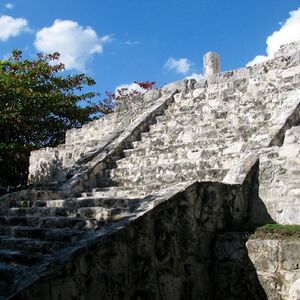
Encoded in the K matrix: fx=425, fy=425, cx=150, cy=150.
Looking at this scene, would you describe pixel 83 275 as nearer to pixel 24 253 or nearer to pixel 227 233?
pixel 24 253

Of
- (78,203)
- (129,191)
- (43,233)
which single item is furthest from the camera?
(129,191)

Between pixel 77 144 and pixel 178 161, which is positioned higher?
pixel 77 144

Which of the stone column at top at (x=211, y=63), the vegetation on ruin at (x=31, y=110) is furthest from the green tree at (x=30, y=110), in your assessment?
the stone column at top at (x=211, y=63)

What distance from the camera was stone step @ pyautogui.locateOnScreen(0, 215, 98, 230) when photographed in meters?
4.44

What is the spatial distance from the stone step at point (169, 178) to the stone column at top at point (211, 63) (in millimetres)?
6356

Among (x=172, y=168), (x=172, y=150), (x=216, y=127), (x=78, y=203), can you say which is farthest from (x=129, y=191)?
(x=216, y=127)

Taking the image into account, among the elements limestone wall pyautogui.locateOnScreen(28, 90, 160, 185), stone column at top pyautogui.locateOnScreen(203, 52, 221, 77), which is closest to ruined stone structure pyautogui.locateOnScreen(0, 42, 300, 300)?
limestone wall pyautogui.locateOnScreen(28, 90, 160, 185)

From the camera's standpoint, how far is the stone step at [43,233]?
13.8ft

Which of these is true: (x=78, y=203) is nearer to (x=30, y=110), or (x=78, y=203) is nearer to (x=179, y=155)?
(x=179, y=155)

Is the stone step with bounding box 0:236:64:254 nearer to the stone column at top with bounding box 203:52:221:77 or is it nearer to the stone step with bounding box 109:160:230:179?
the stone step with bounding box 109:160:230:179

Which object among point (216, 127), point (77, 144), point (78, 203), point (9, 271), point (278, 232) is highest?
point (77, 144)

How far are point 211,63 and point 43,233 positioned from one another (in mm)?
8970

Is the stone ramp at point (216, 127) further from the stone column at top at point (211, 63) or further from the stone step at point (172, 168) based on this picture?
the stone column at top at point (211, 63)

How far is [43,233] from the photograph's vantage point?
4.47m
